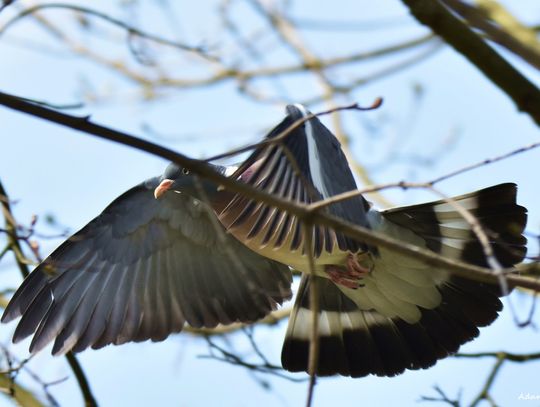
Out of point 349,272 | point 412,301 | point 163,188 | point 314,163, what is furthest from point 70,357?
point 412,301

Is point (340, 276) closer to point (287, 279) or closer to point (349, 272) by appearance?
point (349, 272)

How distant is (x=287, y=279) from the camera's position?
5.11m

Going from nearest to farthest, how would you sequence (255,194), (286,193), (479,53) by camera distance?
(255,194) → (479,53) → (286,193)

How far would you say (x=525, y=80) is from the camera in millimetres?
Answer: 2619

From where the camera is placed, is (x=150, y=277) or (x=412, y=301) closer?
(x=412, y=301)

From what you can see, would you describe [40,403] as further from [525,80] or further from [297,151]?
[525,80]

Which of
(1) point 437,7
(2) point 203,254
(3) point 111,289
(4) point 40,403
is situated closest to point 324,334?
(2) point 203,254

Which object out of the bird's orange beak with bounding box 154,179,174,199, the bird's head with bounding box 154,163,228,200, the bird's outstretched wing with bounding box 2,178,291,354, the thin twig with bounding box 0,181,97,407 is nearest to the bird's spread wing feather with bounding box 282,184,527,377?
the bird's outstretched wing with bounding box 2,178,291,354

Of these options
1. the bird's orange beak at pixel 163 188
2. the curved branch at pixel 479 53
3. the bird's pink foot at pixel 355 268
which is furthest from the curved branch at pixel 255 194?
the bird's orange beak at pixel 163 188

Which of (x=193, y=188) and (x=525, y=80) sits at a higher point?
(x=193, y=188)

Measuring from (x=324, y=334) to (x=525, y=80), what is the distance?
262 cm

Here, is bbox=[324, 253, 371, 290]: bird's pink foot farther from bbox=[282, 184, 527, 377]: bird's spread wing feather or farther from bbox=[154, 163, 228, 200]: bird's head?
Result: bbox=[154, 163, 228, 200]: bird's head

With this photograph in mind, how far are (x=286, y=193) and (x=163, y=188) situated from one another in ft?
4.25

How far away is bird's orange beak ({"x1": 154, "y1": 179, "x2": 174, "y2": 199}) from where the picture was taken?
468 centimetres
